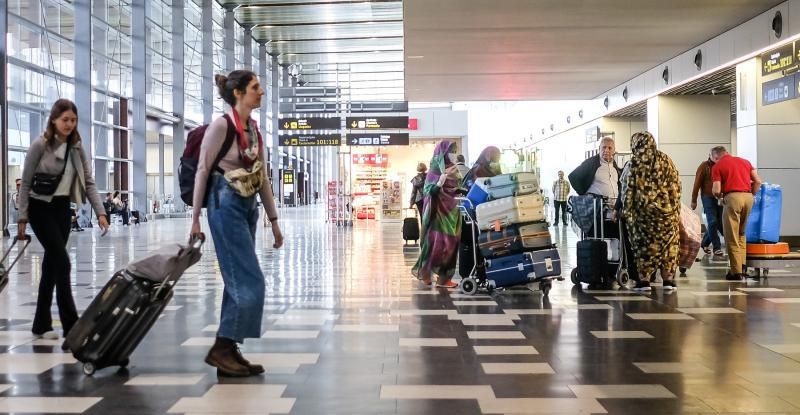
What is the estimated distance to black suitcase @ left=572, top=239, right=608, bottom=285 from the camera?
8305 millimetres

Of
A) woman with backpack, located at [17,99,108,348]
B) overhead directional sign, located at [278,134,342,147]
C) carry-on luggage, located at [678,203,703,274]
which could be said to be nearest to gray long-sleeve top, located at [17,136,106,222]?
woman with backpack, located at [17,99,108,348]

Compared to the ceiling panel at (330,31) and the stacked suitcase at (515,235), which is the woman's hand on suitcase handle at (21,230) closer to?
the stacked suitcase at (515,235)

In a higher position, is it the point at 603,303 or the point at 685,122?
the point at 685,122

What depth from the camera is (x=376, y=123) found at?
29.8 meters

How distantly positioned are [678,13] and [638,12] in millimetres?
640

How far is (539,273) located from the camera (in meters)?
7.68

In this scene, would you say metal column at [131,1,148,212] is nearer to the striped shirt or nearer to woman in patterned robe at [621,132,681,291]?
the striped shirt

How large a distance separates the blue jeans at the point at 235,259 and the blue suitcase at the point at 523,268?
12.6ft

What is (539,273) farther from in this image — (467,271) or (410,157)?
(410,157)

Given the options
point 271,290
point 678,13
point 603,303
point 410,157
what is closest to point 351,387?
point 603,303

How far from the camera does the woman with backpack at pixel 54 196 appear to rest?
521 cm

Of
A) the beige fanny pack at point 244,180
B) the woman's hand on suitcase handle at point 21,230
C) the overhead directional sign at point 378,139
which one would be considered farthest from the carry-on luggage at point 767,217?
the overhead directional sign at point 378,139

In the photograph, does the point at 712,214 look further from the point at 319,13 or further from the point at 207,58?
the point at 207,58

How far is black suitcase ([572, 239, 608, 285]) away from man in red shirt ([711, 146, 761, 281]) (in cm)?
163
